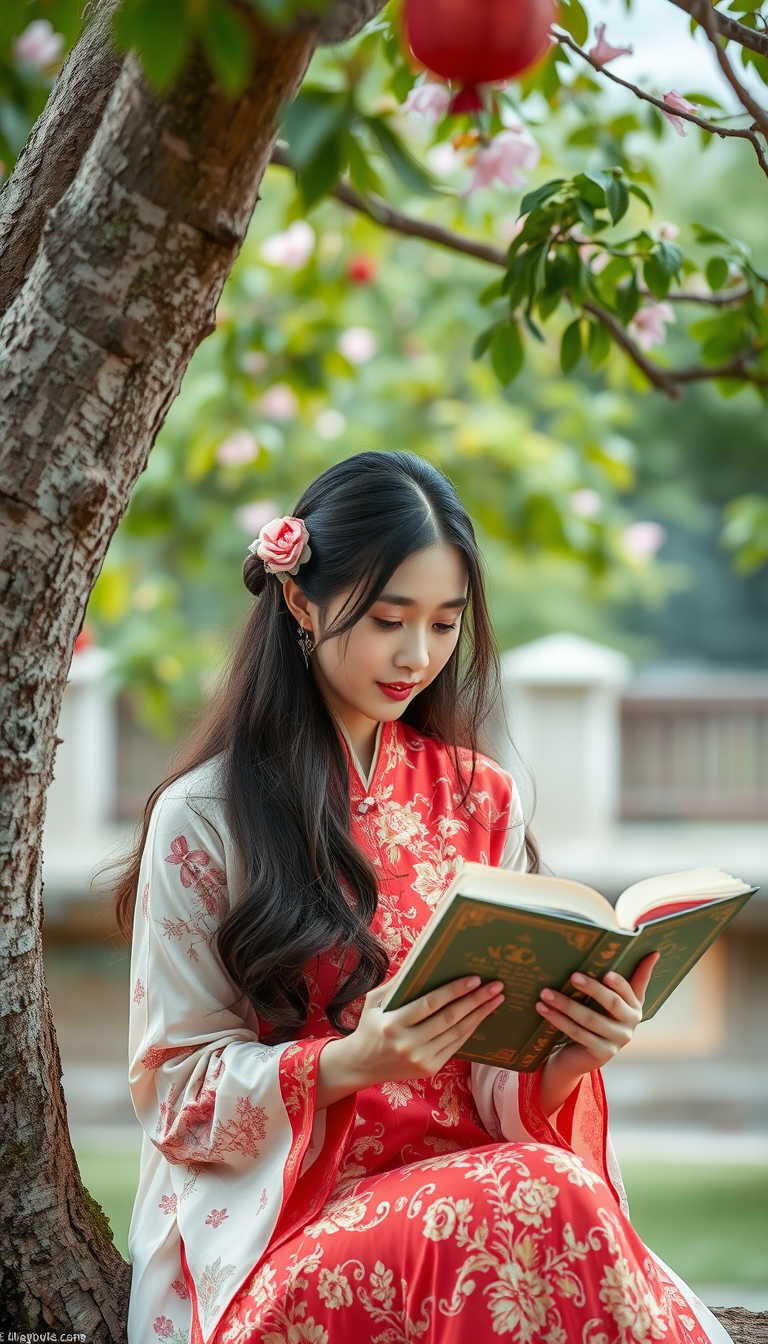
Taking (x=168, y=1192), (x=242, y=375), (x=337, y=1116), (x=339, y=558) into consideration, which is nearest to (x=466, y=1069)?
(x=337, y=1116)

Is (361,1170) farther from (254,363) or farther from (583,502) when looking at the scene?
(583,502)

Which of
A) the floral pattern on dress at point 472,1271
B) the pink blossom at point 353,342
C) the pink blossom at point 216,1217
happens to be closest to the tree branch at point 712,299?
the floral pattern on dress at point 472,1271

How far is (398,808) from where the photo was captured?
1.75m

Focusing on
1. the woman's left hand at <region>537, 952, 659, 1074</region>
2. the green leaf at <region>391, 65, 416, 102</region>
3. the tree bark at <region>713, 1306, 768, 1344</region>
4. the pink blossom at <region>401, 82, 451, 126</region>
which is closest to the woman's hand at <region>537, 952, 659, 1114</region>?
the woman's left hand at <region>537, 952, 659, 1074</region>

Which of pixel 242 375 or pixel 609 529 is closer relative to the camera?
pixel 242 375

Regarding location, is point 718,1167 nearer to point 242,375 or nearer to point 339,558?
point 242,375

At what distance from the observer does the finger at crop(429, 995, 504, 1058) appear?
1354mm

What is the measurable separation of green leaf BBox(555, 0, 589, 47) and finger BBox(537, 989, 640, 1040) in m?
1.26

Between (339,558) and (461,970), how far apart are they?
56 centimetres

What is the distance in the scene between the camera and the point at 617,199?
1719 millimetres

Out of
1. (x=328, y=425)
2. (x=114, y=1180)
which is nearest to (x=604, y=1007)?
(x=114, y=1180)

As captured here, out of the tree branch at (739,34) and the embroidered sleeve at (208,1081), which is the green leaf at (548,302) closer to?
the tree branch at (739,34)

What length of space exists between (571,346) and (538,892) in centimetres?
110

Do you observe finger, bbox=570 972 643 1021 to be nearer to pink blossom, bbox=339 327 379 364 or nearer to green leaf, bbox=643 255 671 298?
green leaf, bbox=643 255 671 298
